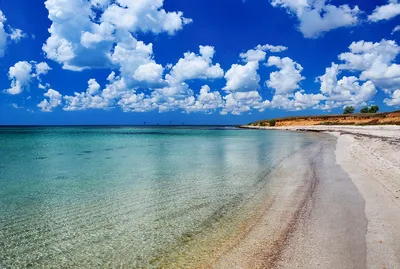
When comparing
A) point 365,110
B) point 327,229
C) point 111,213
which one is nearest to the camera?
point 327,229

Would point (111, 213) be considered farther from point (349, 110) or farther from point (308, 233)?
point (349, 110)

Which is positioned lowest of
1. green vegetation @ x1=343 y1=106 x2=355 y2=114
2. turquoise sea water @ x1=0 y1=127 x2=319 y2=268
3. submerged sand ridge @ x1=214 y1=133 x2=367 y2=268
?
turquoise sea water @ x1=0 y1=127 x2=319 y2=268

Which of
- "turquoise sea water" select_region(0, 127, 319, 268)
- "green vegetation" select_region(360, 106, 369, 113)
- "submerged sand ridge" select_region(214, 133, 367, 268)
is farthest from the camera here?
"green vegetation" select_region(360, 106, 369, 113)

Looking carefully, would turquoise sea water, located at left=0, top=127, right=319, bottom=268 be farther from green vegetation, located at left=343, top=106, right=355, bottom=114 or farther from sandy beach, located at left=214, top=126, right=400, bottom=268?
green vegetation, located at left=343, top=106, right=355, bottom=114

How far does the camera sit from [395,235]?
267 inches

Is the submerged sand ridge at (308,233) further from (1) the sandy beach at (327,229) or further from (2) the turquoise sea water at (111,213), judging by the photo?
(2) the turquoise sea water at (111,213)

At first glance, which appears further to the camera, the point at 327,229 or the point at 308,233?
the point at 327,229

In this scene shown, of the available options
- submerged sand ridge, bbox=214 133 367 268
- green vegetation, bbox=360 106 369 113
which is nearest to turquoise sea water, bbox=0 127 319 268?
submerged sand ridge, bbox=214 133 367 268

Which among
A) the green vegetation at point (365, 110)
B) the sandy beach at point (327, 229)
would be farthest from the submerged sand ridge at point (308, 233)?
the green vegetation at point (365, 110)

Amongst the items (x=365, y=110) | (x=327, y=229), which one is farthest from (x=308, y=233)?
(x=365, y=110)

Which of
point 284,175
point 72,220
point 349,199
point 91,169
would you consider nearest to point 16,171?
point 91,169

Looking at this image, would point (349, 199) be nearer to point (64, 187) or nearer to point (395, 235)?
point (395, 235)

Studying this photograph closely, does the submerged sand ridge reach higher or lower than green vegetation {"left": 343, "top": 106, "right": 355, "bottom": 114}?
lower

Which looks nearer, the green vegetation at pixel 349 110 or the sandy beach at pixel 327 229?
the sandy beach at pixel 327 229
